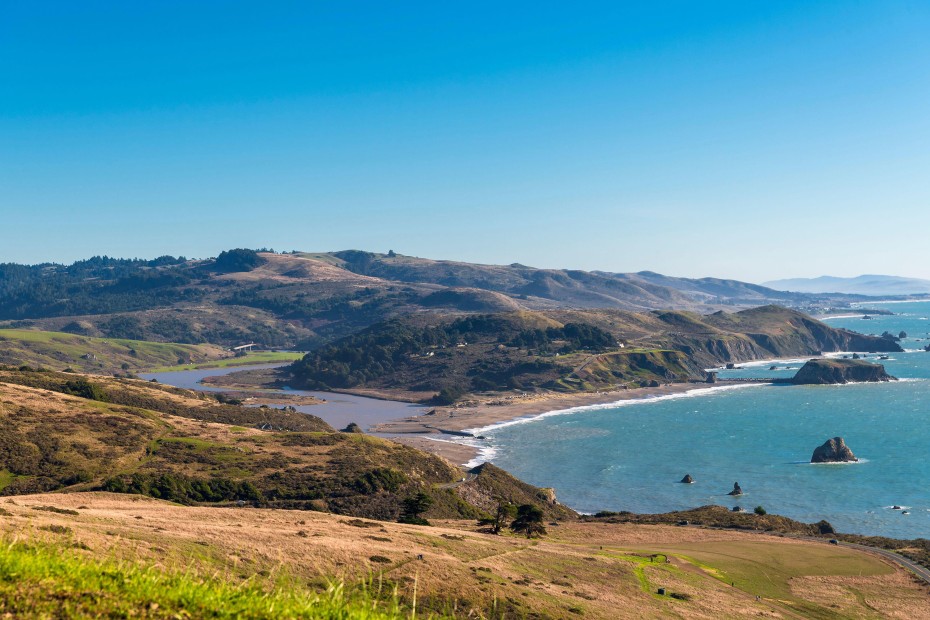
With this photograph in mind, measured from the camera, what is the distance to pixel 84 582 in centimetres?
1227

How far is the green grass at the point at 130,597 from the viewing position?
1145 cm

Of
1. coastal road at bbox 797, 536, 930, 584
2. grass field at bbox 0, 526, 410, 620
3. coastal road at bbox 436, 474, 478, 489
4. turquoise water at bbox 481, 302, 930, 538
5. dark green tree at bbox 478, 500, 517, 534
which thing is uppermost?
grass field at bbox 0, 526, 410, 620

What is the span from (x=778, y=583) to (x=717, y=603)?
12.8 m

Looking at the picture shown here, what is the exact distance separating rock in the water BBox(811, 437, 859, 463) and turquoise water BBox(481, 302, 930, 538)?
216 cm

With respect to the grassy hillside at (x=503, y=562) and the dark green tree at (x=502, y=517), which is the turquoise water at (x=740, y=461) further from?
the dark green tree at (x=502, y=517)

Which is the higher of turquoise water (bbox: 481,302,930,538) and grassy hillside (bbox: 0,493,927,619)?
grassy hillside (bbox: 0,493,927,619)

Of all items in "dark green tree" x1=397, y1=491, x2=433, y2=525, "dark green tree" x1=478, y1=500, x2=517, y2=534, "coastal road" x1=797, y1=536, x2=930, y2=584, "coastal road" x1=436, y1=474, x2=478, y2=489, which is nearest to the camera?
"coastal road" x1=797, y1=536, x2=930, y2=584

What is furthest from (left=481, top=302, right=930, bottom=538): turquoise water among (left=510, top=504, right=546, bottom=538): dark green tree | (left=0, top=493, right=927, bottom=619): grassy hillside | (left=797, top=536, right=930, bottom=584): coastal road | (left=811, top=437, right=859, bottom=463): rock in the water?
(left=510, top=504, right=546, bottom=538): dark green tree

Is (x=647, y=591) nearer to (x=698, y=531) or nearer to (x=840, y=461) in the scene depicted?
(x=698, y=531)

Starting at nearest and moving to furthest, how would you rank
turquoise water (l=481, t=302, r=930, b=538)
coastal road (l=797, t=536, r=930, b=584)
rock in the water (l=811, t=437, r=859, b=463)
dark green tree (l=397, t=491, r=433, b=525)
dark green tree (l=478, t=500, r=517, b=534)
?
coastal road (l=797, t=536, r=930, b=584), dark green tree (l=478, t=500, r=517, b=534), dark green tree (l=397, t=491, r=433, b=525), turquoise water (l=481, t=302, r=930, b=538), rock in the water (l=811, t=437, r=859, b=463)

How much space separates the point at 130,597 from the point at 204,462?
91.0 metres

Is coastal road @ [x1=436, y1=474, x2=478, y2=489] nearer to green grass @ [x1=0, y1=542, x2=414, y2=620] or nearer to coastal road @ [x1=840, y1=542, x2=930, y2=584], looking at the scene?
coastal road @ [x1=840, y1=542, x2=930, y2=584]

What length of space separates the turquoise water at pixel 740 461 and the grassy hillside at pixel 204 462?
21523 millimetres

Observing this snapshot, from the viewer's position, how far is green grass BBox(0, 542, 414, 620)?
11.4m
